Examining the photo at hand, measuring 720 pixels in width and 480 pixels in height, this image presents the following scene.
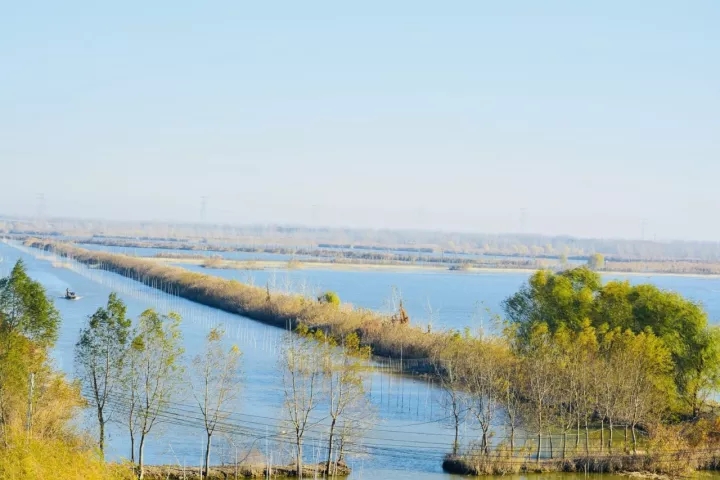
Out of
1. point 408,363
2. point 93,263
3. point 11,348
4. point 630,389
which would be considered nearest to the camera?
point 11,348

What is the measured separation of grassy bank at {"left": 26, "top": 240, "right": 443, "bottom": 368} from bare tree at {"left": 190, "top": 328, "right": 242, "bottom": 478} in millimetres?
10005

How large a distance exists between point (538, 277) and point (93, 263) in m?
55.6

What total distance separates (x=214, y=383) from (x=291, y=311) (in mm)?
21222

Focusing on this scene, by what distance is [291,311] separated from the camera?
44.3 meters

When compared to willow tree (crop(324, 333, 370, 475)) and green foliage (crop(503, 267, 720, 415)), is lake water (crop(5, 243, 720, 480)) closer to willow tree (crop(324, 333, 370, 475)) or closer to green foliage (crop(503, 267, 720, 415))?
willow tree (crop(324, 333, 370, 475))

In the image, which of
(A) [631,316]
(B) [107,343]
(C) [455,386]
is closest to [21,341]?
(B) [107,343]

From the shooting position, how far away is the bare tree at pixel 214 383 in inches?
746

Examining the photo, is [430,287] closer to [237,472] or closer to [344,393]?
[344,393]

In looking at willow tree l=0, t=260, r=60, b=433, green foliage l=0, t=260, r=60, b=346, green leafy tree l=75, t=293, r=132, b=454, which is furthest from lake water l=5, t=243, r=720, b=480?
green foliage l=0, t=260, r=60, b=346

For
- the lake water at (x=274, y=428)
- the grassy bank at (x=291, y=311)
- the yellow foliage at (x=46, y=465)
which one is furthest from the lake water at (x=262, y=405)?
the yellow foliage at (x=46, y=465)

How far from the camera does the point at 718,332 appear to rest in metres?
25.2

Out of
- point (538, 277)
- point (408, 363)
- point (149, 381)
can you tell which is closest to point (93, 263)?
point (408, 363)

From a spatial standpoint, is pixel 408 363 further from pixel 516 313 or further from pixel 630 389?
pixel 630 389

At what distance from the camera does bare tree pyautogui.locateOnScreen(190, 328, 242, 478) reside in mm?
18938
